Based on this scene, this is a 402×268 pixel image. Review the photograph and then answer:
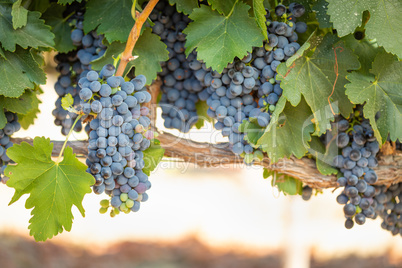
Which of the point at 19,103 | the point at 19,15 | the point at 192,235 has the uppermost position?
the point at 19,15

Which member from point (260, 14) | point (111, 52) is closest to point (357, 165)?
point (260, 14)

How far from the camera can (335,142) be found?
4.32 feet

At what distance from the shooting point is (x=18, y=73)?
111 centimetres

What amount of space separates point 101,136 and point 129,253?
4.16 m

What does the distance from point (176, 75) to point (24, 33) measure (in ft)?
1.55

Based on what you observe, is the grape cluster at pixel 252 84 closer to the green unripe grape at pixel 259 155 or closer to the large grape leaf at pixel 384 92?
the green unripe grape at pixel 259 155

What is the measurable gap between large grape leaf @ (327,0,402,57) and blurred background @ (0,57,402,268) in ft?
10.6

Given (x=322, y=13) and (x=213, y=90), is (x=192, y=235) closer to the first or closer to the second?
(x=213, y=90)

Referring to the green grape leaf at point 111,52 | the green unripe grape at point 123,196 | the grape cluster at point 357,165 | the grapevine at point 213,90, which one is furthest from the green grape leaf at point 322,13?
the green unripe grape at point 123,196

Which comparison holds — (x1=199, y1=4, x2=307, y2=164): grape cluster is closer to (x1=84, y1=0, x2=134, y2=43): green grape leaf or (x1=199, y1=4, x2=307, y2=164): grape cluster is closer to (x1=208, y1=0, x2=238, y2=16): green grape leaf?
(x1=208, y1=0, x2=238, y2=16): green grape leaf

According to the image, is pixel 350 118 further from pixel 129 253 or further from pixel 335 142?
pixel 129 253

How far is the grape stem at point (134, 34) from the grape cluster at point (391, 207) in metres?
0.92

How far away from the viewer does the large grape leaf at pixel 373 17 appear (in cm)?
104

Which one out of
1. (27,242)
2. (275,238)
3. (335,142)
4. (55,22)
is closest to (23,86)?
(55,22)
